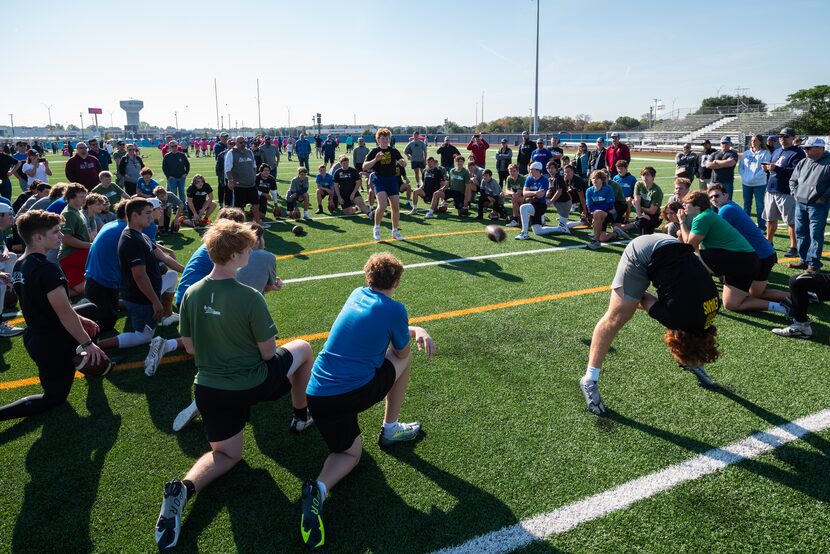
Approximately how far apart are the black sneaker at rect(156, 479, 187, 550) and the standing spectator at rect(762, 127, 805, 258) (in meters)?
9.60

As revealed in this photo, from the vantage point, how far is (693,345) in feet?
12.0

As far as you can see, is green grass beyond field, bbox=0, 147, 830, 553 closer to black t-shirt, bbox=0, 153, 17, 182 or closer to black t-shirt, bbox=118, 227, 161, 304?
black t-shirt, bbox=118, 227, 161, 304

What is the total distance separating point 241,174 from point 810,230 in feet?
34.6

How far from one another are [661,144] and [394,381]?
47.6 m

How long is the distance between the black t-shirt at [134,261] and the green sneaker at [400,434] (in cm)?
307

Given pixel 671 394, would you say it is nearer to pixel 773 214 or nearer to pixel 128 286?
pixel 128 286

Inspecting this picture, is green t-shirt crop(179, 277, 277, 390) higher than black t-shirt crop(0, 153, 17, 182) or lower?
lower

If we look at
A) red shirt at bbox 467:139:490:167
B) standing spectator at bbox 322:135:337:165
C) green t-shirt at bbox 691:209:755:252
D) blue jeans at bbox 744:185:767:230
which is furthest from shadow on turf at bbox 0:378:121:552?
standing spectator at bbox 322:135:337:165

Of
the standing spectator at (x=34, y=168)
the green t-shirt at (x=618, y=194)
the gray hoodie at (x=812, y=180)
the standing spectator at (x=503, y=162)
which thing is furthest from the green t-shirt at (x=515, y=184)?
the standing spectator at (x=34, y=168)

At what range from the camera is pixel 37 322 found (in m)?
4.05

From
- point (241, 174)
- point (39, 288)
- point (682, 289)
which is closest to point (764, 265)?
point (682, 289)

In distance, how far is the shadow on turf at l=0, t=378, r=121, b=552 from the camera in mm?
2920

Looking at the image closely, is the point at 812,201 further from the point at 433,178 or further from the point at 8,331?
the point at 8,331

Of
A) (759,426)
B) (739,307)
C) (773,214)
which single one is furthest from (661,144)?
(759,426)
